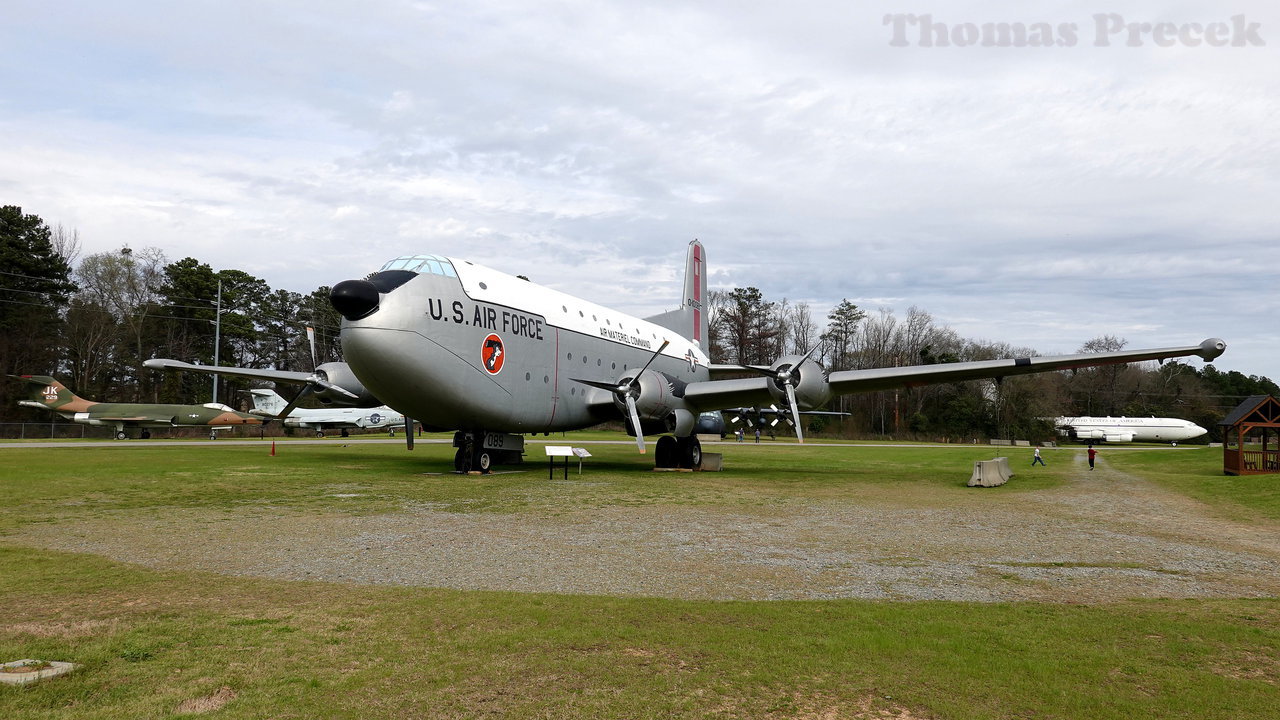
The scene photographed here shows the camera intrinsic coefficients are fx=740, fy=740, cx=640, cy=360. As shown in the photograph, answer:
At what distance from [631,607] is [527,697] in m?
2.22

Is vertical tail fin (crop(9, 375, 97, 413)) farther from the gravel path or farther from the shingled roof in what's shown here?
the shingled roof

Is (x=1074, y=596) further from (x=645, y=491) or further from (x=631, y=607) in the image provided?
(x=645, y=491)

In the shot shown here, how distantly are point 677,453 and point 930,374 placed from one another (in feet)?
27.3

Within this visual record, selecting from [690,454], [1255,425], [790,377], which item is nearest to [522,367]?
[690,454]

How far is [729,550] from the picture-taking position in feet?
31.6

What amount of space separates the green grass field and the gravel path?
633 millimetres

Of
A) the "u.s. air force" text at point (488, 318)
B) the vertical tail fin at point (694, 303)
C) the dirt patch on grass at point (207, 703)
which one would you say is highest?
the vertical tail fin at point (694, 303)

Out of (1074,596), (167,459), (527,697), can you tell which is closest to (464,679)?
(527,697)

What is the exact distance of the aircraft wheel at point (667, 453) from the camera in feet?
80.7

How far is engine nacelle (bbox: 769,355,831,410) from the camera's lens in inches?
850

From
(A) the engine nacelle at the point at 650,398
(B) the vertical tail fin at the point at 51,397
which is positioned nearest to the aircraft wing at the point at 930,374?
(A) the engine nacelle at the point at 650,398

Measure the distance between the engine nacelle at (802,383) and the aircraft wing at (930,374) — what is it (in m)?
0.40

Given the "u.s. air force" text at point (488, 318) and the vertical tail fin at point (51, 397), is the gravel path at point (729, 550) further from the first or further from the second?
the vertical tail fin at point (51, 397)

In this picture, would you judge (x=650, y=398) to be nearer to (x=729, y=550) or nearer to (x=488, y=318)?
(x=488, y=318)
